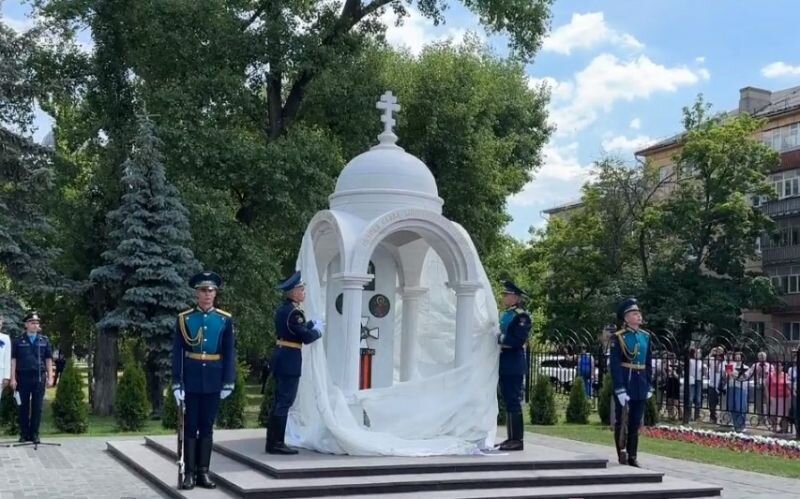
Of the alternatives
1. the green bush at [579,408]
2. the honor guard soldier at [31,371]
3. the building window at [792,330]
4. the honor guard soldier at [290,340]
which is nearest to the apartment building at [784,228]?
the building window at [792,330]

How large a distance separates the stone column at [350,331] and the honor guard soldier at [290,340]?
83cm

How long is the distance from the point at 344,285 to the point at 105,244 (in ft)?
43.7

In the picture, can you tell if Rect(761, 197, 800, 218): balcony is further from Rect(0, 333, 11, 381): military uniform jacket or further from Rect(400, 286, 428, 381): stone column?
Rect(0, 333, 11, 381): military uniform jacket

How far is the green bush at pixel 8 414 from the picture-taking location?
15.1m

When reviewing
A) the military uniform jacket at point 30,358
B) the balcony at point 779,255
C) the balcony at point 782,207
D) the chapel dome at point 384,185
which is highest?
the balcony at point 782,207

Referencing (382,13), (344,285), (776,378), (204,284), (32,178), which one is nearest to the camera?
(204,284)

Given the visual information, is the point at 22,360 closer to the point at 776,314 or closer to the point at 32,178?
the point at 32,178

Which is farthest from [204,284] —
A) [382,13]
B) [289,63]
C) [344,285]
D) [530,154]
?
[530,154]

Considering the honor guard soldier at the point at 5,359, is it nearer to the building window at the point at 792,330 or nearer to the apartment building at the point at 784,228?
the apartment building at the point at 784,228

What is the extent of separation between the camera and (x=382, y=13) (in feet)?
77.5

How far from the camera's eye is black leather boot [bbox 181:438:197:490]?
28.3ft

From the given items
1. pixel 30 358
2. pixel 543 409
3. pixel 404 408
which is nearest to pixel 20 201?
pixel 30 358

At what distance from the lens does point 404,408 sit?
33.9 feet

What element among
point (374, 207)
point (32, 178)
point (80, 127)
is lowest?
point (374, 207)
